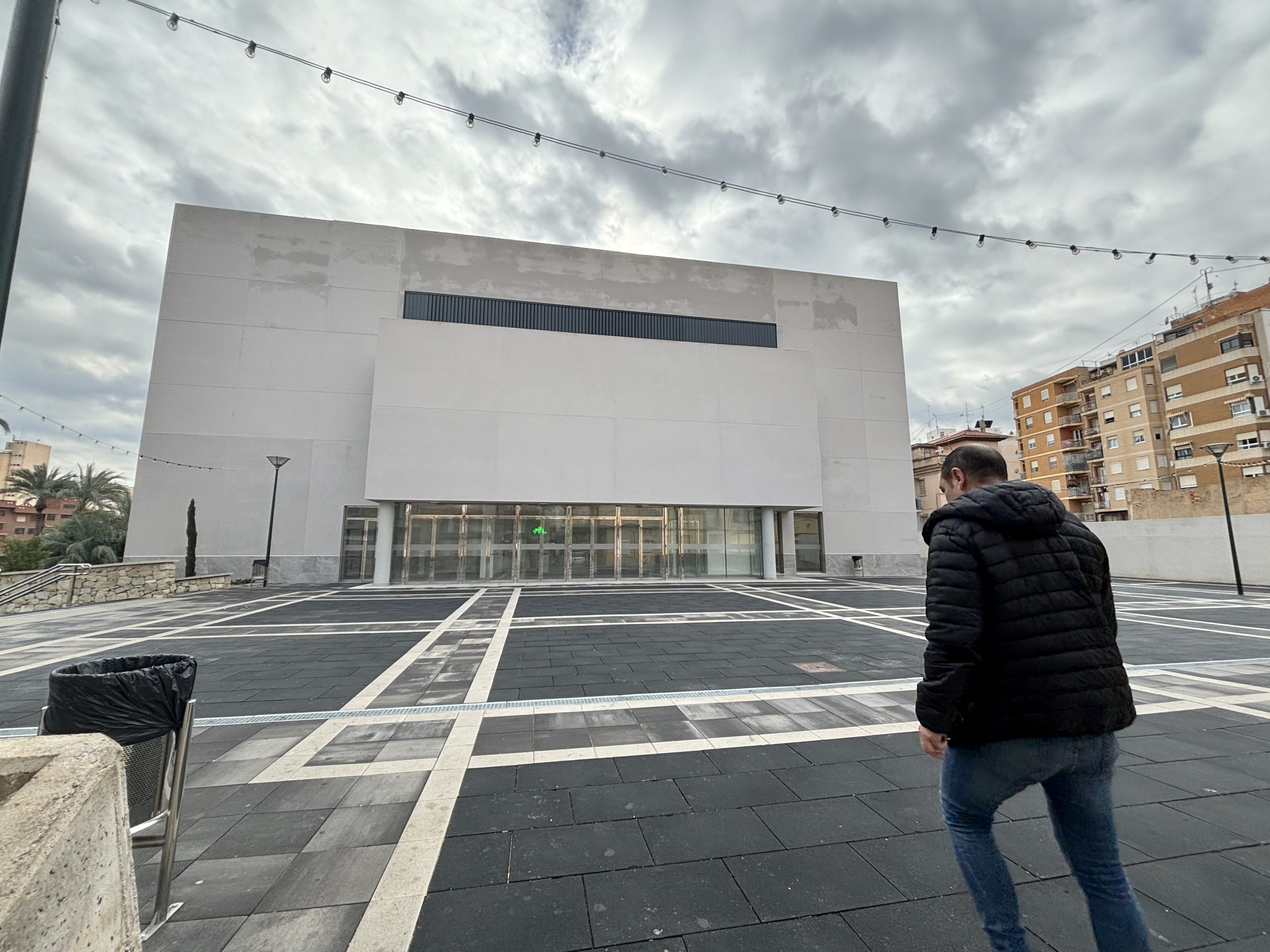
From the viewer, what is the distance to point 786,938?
2.12m

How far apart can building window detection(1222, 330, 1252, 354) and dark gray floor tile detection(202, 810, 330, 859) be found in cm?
5249

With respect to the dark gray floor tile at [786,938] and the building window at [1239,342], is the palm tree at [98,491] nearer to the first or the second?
the dark gray floor tile at [786,938]

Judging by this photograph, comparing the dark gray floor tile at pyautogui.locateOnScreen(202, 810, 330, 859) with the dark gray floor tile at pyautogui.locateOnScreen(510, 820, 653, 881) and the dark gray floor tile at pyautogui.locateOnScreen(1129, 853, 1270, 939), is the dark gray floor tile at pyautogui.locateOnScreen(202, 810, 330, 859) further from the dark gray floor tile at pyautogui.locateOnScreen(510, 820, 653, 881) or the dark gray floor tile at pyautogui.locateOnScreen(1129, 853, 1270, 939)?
the dark gray floor tile at pyautogui.locateOnScreen(1129, 853, 1270, 939)

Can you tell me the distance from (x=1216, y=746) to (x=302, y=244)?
2910 centimetres

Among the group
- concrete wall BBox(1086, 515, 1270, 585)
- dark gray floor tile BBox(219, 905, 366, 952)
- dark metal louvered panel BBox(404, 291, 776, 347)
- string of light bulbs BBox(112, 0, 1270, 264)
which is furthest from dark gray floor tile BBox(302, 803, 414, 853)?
concrete wall BBox(1086, 515, 1270, 585)

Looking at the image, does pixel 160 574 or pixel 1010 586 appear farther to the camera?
pixel 160 574

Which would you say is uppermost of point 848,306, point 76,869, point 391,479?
point 848,306

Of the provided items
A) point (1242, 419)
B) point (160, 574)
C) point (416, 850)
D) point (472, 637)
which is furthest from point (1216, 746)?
point (1242, 419)

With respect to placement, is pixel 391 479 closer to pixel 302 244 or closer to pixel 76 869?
pixel 302 244

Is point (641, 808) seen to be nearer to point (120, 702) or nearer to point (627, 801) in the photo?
point (627, 801)

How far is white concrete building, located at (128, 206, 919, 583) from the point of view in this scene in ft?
66.4

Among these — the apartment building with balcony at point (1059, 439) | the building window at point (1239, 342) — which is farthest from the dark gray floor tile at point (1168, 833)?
the apartment building with balcony at point (1059, 439)

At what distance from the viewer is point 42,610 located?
12.8 m

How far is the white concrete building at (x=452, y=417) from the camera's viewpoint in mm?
20234
